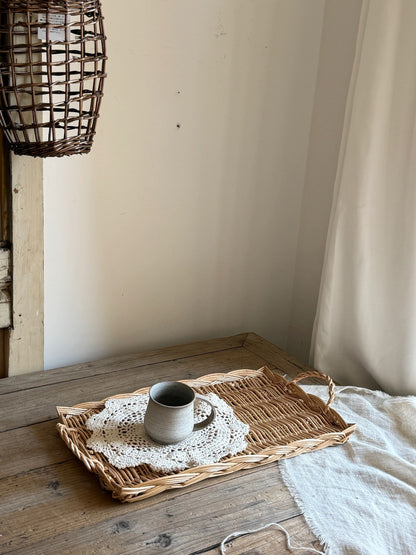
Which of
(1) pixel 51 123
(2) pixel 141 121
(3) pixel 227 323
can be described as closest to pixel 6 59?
(1) pixel 51 123

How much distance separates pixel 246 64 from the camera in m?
1.48

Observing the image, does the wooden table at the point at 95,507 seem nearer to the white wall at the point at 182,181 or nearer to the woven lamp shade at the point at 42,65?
the white wall at the point at 182,181

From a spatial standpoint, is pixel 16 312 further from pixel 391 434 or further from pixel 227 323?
pixel 391 434

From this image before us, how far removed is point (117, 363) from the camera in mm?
1379

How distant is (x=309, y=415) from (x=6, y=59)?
2.87 feet

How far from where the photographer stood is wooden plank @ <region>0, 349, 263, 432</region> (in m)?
1.14

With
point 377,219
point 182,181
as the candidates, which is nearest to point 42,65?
point 182,181

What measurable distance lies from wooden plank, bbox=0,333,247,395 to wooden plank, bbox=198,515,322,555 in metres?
0.56

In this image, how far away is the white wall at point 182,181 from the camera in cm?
134

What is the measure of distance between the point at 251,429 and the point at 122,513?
309 mm

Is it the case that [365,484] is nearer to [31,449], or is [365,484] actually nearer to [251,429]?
[251,429]

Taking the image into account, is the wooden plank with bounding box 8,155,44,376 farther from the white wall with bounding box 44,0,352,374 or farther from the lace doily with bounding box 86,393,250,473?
the lace doily with bounding box 86,393,250,473

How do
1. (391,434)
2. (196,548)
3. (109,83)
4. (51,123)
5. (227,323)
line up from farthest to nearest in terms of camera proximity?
(227,323) → (109,83) → (391,434) → (51,123) → (196,548)

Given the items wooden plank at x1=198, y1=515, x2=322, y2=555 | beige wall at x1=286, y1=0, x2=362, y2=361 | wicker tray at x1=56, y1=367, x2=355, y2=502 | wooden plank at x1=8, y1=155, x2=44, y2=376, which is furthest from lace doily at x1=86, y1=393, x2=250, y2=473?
beige wall at x1=286, y1=0, x2=362, y2=361
